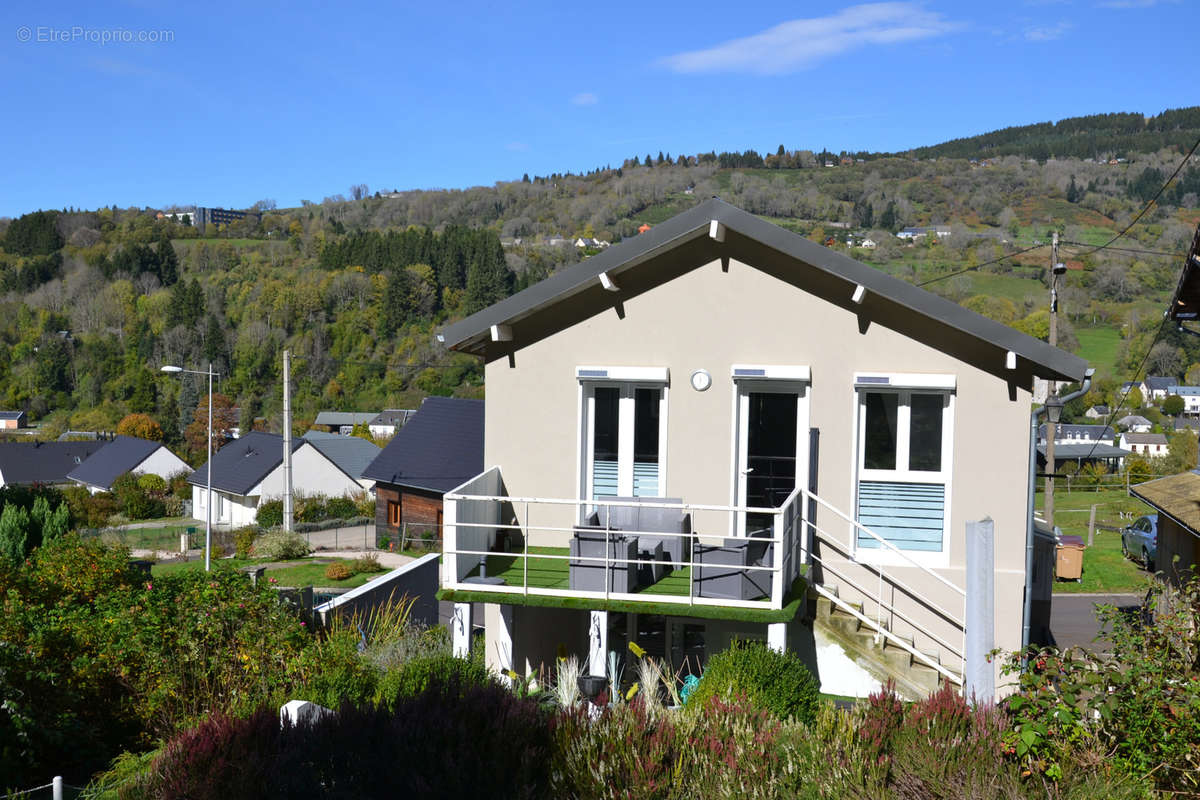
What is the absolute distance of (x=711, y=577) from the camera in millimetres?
9672

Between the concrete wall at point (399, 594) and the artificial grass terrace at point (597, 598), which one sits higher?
the artificial grass terrace at point (597, 598)

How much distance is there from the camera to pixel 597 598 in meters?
9.66

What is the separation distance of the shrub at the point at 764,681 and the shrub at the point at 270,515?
46.6 meters

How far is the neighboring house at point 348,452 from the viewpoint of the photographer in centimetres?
6431

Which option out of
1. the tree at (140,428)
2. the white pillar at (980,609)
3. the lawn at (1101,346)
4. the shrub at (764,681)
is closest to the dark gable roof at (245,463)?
the tree at (140,428)

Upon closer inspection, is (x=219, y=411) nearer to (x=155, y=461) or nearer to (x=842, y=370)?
(x=155, y=461)

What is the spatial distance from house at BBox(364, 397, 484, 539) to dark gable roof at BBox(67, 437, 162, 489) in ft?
126

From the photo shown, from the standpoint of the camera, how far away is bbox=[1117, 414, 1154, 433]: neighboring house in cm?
9969

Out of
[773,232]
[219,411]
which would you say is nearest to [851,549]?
[773,232]

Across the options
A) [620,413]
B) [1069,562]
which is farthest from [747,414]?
[1069,562]

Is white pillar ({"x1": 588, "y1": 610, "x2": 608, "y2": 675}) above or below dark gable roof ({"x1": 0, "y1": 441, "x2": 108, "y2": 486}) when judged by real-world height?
above

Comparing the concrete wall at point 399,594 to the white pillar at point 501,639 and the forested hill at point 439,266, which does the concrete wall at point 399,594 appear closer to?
the white pillar at point 501,639

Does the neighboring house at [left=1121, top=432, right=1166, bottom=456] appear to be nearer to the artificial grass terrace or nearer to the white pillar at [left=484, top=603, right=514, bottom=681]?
A: the artificial grass terrace

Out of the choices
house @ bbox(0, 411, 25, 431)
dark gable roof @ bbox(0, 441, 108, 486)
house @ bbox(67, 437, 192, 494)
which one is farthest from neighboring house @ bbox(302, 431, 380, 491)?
house @ bbox(0, 411, 25, 431)
